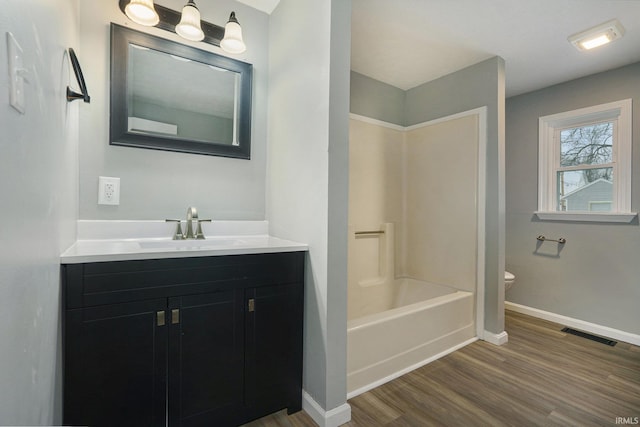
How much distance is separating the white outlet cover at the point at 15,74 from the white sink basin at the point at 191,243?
90 cm

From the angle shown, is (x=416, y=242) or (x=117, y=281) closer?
(x=117, y=281)

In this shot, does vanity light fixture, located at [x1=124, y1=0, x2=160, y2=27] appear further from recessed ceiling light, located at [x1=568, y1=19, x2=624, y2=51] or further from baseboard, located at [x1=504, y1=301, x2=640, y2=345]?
baseboard, located at [x1=504, y1=301, x2=640, y2=345]

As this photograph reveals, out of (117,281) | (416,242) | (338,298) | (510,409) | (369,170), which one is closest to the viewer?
(117,281)

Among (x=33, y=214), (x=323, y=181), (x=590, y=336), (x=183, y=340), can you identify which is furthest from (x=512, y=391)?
(x=33, y=214)

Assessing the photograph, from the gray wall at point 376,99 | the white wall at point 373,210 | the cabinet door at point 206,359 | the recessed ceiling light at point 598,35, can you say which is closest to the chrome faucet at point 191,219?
the cabinet door at point 206,359

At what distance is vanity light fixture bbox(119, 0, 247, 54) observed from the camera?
4.73 ft

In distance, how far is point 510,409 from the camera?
159 centimetres

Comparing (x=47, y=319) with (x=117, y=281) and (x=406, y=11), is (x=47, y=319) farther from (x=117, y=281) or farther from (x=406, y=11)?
(x=406, y=11)

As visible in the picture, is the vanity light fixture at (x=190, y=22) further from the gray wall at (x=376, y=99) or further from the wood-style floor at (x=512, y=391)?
the wood-style floor at (x=512, y=391)

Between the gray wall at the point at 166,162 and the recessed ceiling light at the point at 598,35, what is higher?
the recessed ceiling light at the point at 598,35

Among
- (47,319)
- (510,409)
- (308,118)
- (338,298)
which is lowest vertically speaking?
(510,409)

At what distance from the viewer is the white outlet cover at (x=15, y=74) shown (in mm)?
541

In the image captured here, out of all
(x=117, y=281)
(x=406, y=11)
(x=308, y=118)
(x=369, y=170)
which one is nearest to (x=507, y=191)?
(x=369, y=170)

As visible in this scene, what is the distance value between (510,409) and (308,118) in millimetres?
1974
